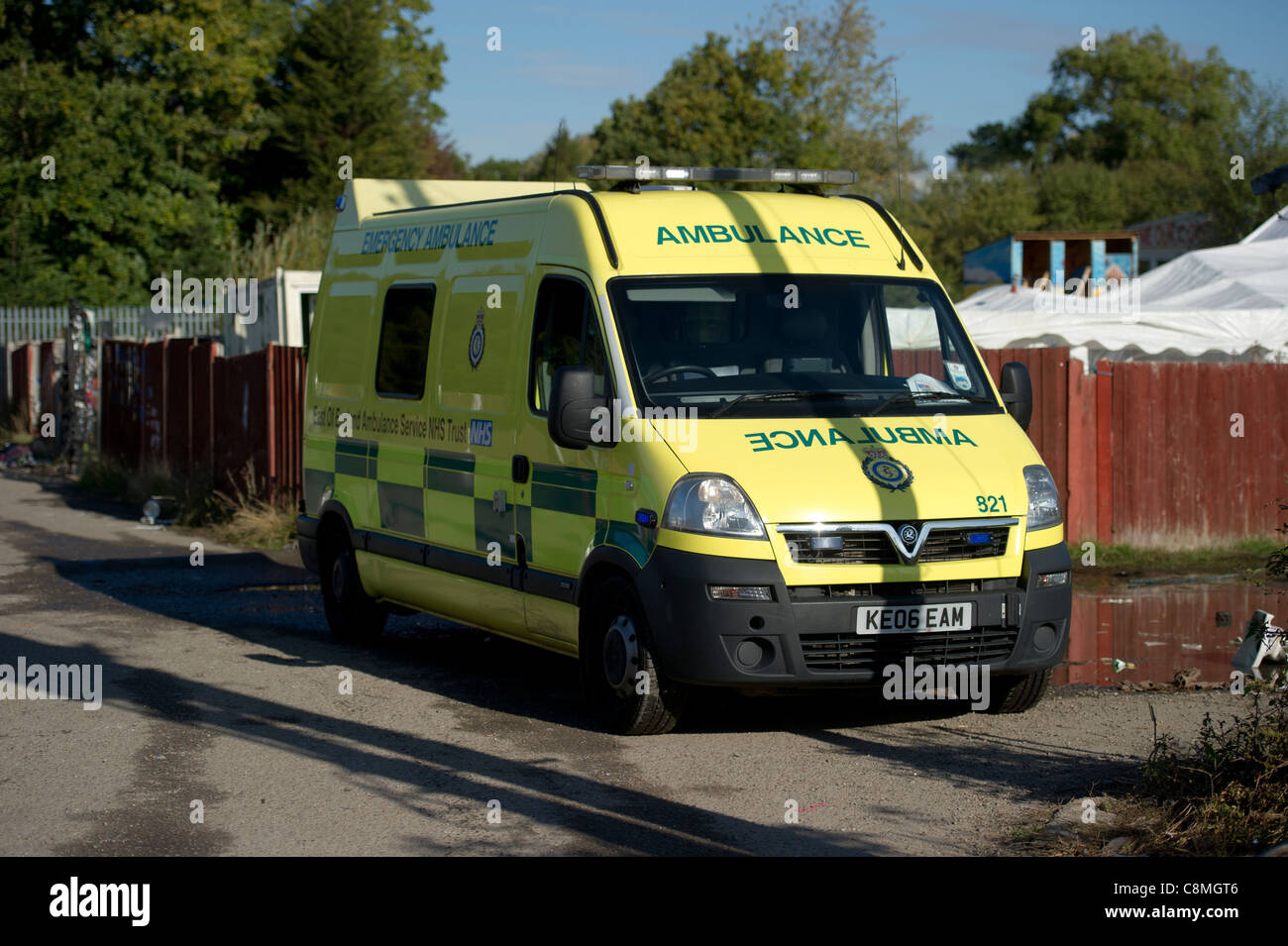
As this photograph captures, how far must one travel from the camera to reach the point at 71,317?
79.6 ft

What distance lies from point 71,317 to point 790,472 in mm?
19757

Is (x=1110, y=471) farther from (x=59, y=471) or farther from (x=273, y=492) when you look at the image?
(x=59, y=471)

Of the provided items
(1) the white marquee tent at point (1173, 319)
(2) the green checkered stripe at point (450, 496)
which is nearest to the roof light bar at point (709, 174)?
(2) the green checkered stripe at point (450, 496)

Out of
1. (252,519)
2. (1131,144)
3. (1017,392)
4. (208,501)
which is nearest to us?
(1017,392)

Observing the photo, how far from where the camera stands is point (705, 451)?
7023 mm

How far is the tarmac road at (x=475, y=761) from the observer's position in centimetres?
588

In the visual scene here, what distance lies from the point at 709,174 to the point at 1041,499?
8.16 ft

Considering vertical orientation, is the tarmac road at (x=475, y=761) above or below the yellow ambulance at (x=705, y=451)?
below

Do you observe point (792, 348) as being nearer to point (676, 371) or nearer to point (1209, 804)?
point (676, 371)

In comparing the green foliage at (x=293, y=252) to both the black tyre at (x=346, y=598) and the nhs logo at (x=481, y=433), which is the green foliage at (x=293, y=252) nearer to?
the black tyre at (x=346, y=598)

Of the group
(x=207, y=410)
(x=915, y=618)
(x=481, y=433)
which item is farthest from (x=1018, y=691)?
(x=207, y=410)

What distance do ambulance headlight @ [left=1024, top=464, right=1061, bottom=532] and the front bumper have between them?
39 cm

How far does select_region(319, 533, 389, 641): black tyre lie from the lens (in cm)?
1024

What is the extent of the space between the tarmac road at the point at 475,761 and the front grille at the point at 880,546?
2.92 feet
